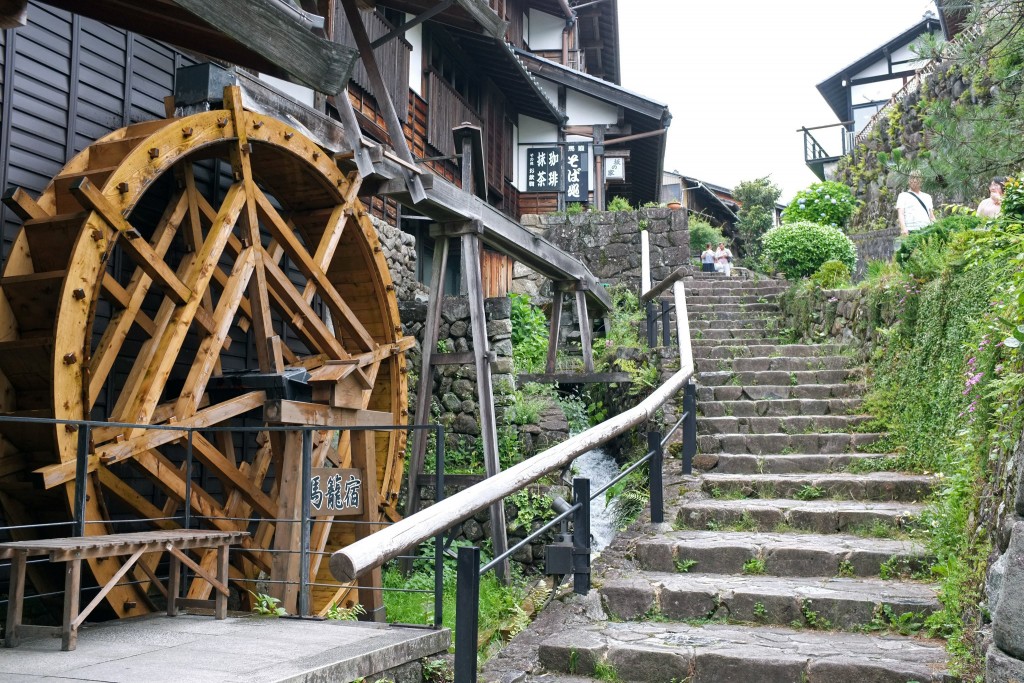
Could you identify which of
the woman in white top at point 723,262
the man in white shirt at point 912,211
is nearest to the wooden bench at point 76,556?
the man in white shirt at point 912,211

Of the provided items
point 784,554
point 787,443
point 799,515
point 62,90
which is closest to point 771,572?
point 784,554

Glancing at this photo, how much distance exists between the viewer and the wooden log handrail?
101 inches

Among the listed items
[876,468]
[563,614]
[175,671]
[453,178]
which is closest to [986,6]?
[876,468]

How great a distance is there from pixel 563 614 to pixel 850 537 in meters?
1.84

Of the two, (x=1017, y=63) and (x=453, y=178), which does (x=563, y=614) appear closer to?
(x=1017, y=63)

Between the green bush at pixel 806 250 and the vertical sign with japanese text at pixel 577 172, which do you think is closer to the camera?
the green bush at pixel 806 250

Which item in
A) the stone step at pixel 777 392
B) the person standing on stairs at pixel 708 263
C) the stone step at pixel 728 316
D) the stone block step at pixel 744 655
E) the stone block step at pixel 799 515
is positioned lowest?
the stone block step at pixel 744 655

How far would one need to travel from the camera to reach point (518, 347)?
11656 mm

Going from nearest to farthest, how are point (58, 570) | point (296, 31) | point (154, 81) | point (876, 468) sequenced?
point (296, 31) → point (58, 570) → point (876, 468) → point (154, 81)

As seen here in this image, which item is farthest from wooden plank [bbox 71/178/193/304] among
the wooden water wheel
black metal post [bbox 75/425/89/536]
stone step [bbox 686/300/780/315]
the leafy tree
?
the leafy tree

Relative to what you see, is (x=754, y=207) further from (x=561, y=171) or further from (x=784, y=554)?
(x=784, y=554)

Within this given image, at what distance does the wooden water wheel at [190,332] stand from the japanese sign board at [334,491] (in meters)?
0.16

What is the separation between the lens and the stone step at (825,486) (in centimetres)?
557

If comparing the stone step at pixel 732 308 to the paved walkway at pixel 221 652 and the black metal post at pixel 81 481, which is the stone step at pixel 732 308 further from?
the black metal post at pixel 81 481
